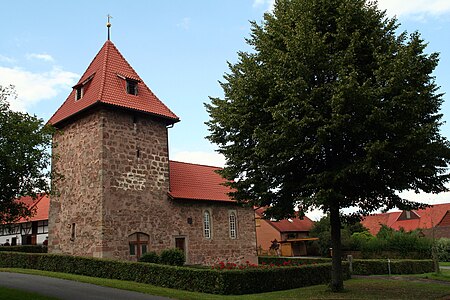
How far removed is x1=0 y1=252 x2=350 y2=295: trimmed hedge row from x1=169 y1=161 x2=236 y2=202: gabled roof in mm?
7527

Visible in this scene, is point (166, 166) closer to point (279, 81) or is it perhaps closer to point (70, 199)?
point (70, 199)

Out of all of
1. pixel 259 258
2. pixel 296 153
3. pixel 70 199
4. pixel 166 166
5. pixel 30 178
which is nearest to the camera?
pixel 296 153

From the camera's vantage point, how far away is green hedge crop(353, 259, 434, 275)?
26.8 meters

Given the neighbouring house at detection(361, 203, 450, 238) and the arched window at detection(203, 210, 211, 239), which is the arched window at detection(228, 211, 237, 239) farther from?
the neighbouring house at detection(361, 203, 450, 238)

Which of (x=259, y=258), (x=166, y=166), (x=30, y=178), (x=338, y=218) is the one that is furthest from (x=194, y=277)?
(x=259, y=258)

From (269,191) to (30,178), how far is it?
29.7 ft

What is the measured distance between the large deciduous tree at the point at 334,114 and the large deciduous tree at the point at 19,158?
275 inches

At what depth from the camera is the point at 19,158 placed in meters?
14.9

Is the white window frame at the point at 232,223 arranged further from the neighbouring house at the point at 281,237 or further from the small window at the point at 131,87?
the neighbouring house at the point at 281,237

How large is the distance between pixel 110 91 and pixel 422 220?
1863 inches

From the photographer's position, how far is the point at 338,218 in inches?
661

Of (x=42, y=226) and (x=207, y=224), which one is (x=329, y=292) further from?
(x=42, y=226)

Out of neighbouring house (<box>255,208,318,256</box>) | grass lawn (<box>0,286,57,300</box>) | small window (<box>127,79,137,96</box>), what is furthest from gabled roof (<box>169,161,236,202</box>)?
neighbouring house (<box>255,208,318,256</box>)

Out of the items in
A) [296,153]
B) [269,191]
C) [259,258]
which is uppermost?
[296,153]
